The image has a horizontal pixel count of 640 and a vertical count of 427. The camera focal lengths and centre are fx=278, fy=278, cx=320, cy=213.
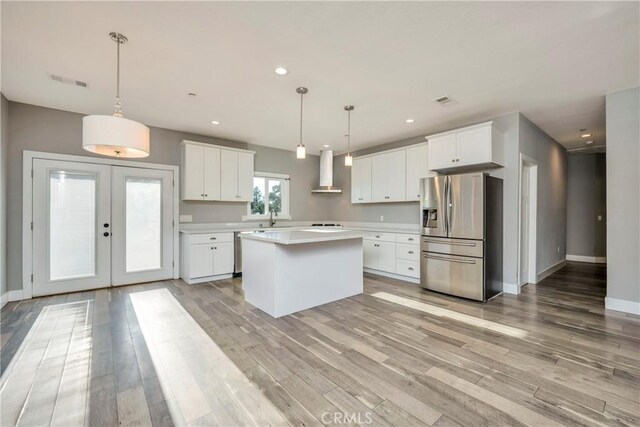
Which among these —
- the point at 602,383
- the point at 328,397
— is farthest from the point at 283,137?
the point at 602,383

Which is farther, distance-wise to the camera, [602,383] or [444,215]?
[444,215]

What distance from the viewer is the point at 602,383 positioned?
1.97m

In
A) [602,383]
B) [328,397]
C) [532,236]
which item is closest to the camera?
[328,397]

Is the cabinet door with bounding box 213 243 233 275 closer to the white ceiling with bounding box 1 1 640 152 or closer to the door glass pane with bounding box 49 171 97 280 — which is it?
the door glass pane with bounding box 49 171 97 280

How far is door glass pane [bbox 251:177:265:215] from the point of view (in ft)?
20.0

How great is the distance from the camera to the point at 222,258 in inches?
194

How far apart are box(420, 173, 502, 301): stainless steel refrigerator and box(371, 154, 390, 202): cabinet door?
1.25m

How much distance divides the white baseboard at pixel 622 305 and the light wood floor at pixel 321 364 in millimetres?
137

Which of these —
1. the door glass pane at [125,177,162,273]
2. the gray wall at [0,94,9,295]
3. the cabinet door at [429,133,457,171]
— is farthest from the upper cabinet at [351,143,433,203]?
the gray wall at [0,94,9,295]

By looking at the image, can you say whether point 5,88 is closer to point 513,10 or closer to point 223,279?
point 223,279

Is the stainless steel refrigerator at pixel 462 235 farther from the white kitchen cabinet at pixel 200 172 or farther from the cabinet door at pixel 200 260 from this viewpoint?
the white kitchen cabinet at pixel 200 172

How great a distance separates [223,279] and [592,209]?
8539 millimetres

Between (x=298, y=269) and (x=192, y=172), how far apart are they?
9.45 ft

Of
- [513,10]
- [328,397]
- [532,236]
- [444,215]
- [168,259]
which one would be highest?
[513,10]
